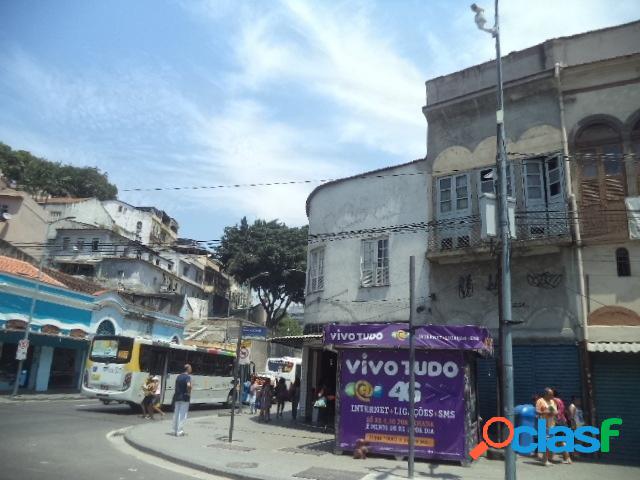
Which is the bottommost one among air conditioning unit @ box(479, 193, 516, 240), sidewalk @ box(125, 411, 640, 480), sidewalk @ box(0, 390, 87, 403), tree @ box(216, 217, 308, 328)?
sidewalk @ box(125, 411, 640, 480)

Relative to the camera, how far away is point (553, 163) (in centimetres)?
1566

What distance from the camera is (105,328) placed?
3158 cm

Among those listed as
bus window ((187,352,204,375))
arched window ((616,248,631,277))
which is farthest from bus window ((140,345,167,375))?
arched window ((616,248,631,277))

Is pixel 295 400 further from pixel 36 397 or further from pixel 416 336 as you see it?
pixel 36 397

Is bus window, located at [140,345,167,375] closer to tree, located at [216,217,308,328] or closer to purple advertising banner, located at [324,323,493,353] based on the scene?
Answer: purple advertising banner, located at [324,323,493,353]

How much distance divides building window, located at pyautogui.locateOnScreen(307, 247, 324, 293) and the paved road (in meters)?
8.24

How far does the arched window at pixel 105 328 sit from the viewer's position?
3114 cm

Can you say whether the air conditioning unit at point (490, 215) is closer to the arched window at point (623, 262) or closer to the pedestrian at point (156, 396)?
the arched window at point (623, 262)

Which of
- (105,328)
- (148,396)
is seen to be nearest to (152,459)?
(148,396)

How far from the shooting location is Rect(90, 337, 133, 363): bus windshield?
19544 mm

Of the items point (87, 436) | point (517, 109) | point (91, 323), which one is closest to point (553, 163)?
point (517, 109)

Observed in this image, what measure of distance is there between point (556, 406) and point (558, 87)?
9.37 meters

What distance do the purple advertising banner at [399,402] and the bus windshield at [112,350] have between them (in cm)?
1046

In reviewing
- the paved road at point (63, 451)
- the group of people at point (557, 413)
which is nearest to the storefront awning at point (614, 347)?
the group of people at point (557, 413)
